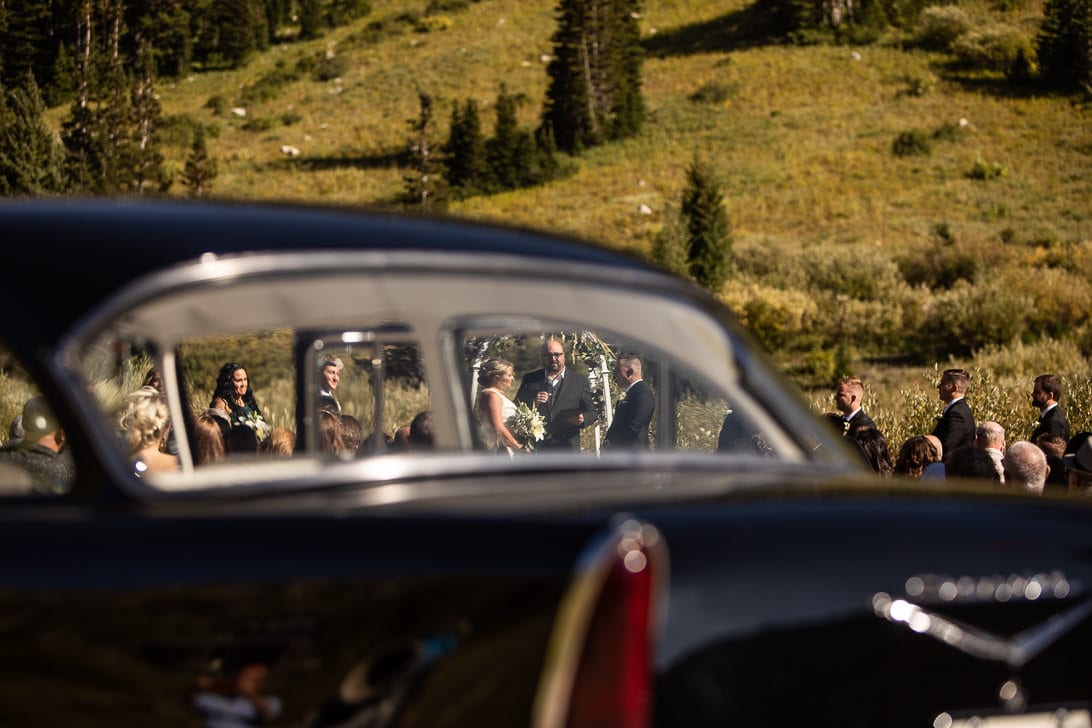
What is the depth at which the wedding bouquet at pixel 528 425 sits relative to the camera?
20.0 feet

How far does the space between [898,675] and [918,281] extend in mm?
42394

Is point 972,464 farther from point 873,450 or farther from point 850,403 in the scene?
point 850,403

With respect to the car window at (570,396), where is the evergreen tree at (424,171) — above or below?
below

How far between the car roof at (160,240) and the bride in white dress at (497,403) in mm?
2399

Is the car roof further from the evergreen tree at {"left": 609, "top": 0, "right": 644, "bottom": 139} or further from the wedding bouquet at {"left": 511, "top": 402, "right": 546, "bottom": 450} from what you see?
the evergreen tree at {"left": 609, "top": 0, "right": 644, "bottom": 139}

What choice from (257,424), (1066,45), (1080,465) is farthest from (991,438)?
(1066,45)

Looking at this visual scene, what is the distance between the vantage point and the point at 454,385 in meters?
2.63

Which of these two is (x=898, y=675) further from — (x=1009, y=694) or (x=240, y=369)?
(x=240, y=369)

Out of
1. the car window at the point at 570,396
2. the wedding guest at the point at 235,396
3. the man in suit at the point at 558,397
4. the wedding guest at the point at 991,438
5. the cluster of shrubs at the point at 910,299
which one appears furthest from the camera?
the cluster of shrubs at the point at 910,299

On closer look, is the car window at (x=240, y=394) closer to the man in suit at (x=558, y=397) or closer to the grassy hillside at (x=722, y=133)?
the man in suit at (x=558, y=397)

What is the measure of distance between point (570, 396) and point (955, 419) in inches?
154

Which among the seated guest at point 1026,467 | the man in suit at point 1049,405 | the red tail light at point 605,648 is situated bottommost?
the man in suit at point 1049,405

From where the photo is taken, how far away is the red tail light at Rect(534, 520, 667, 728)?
167 cm

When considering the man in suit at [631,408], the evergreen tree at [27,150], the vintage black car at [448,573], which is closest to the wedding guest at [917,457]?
the man in suit at [631,408]
